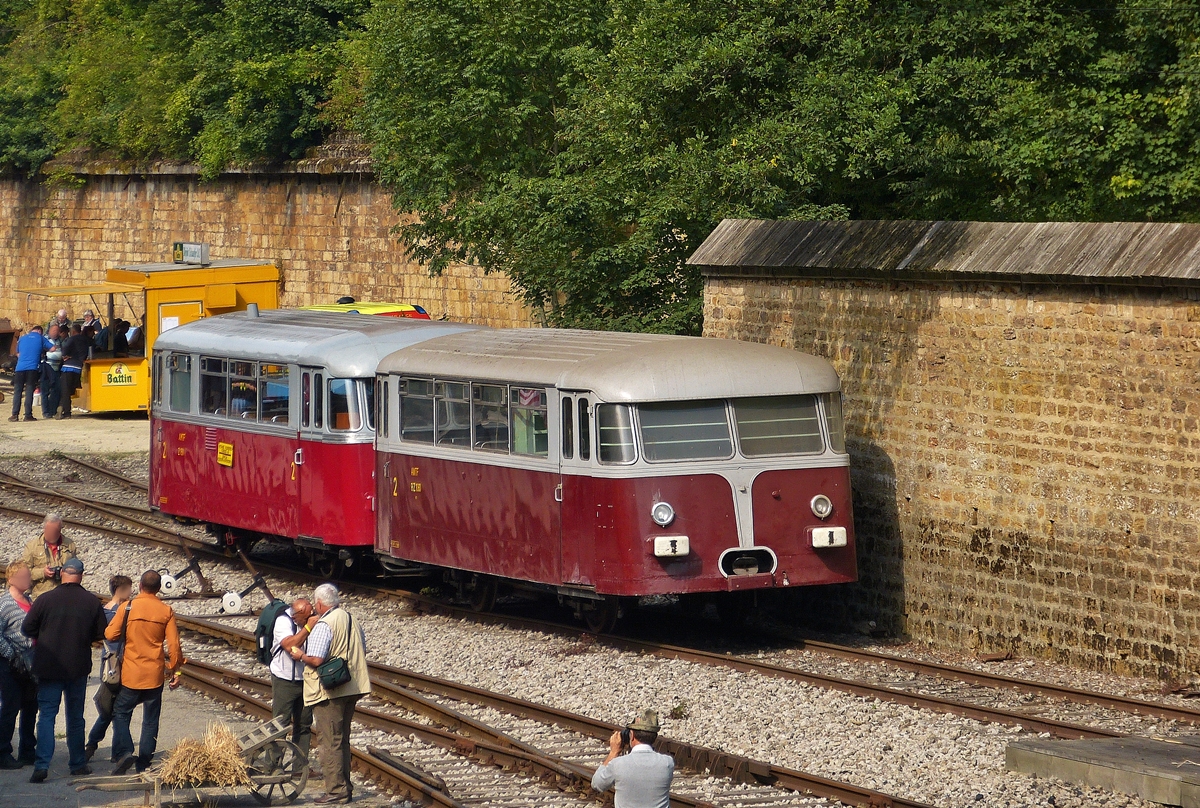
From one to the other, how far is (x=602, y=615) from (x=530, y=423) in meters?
1.82

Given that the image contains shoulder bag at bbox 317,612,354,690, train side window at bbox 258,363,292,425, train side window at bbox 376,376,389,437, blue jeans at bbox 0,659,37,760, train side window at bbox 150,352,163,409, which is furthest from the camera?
train side window at bbox 150,352,163,409

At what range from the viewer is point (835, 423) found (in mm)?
14406

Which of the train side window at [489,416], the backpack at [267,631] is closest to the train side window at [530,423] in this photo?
the train side window at [489,416]

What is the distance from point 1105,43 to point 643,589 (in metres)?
8.52

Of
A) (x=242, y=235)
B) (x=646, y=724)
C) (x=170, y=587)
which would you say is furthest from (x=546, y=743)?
(x=242, y=235)

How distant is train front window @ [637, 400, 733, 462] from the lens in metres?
13.8

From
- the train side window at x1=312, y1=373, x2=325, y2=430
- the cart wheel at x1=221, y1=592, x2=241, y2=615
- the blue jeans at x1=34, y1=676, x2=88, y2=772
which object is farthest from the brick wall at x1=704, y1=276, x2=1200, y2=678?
the blue jeans at x1=34, y1=676, x2=88, y2=772

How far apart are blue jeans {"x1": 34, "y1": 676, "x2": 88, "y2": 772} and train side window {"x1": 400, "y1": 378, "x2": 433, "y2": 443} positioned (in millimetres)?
5432

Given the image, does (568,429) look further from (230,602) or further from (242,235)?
(242,235)

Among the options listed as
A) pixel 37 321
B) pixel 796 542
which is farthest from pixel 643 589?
pixel 37 321

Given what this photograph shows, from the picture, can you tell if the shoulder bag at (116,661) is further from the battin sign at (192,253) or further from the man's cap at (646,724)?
the battin sign at (192,253)

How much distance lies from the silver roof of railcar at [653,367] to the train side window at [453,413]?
0.44 feet

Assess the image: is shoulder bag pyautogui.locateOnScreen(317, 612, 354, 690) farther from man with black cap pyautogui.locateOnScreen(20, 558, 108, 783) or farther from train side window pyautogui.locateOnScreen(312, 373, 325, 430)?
train side window pyautogui.locateOnScreen(312, 373, 325, 430)

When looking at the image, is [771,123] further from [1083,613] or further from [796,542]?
[1083,613]
